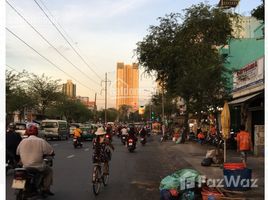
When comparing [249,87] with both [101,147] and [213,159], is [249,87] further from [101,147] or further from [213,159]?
[101,147]

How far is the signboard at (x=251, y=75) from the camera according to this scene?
24375 mm

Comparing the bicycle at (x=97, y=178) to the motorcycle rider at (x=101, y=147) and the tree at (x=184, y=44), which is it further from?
the tree at (x=184, y=44)

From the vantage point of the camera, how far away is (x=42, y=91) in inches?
2926

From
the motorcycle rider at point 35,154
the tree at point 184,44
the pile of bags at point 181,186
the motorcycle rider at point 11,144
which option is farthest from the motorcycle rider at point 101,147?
the tree at point 184,44

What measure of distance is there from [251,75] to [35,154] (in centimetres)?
1967

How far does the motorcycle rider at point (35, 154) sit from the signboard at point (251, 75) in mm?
16999

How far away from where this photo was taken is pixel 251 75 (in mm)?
26609

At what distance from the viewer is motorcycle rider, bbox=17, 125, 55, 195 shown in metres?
9.16

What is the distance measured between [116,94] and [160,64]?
3912cm

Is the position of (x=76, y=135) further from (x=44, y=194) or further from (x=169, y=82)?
(x=44, y=194)

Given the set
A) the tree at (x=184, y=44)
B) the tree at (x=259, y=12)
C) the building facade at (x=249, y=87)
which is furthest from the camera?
the tree at (x=184, y=44)

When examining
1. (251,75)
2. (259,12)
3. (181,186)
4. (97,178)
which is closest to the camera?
(181,186)

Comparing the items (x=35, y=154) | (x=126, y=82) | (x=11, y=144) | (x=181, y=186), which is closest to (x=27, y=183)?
(x=35, y=154)

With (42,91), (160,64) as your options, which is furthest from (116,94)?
(160,64)
